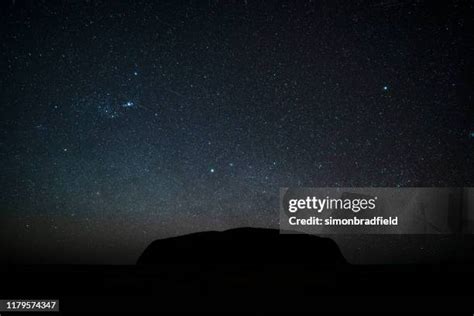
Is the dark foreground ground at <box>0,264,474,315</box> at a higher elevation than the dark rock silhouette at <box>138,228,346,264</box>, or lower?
lower

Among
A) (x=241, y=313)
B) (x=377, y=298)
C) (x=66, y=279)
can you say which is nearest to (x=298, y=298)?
(x=241, y=313)

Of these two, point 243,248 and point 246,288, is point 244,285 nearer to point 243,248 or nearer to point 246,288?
point 246,288

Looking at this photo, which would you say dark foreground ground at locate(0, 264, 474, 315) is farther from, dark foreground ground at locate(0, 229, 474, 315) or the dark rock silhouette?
the dark rock silhouette

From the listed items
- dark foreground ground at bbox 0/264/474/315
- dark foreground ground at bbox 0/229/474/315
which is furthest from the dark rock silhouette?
dark foreground ground at bbox 0/264/474/315

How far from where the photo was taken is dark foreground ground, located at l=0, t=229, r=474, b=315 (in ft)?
6.54

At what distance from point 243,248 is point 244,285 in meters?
0.55

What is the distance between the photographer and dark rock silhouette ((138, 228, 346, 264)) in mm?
2623

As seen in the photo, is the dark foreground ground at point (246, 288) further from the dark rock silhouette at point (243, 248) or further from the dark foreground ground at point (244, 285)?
the dark rock silhouette at point (243, 248)

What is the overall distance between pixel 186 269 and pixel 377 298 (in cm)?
145

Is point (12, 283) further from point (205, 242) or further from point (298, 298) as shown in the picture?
point (298, 298)

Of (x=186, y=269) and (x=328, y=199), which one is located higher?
(x=328, y=199)

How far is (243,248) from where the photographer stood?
9.09ft

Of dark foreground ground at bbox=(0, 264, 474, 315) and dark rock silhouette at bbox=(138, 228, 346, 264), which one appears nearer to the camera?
dark foreground ground at bbox=(0, 264, 474, 315)

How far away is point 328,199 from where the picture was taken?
→ 271cm
